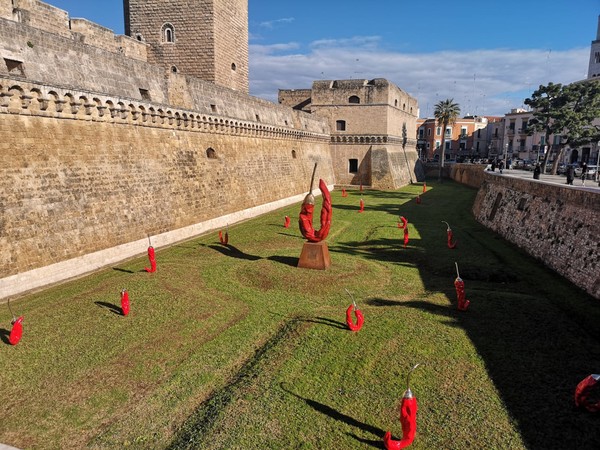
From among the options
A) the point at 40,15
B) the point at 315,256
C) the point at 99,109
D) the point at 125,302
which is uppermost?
the point at 40,15

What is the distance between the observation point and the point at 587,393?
666 centimetres

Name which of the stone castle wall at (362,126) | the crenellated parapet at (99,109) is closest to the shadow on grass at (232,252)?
the crenellated parapet at (99,109)

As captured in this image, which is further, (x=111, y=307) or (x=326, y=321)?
(x=111, y=307)

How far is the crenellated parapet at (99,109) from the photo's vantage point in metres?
11.9

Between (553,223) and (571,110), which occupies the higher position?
(571,110)

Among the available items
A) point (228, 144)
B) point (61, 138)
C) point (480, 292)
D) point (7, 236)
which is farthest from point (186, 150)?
point (480, 292)

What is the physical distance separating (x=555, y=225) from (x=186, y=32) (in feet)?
79.9

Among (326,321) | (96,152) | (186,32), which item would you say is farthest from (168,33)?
→ (326,321)

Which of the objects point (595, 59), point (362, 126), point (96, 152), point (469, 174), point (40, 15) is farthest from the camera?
point (595, 59)

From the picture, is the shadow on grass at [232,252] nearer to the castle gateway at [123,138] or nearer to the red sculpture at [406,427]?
the castle gateway at [123,138]

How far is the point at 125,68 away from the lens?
16.1 meters

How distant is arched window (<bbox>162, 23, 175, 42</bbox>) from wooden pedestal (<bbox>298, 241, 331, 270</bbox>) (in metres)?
20.6

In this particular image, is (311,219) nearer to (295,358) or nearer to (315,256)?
(315,256)

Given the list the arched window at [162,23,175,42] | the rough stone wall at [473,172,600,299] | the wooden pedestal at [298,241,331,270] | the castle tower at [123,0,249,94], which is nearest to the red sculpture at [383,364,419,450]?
the wooden pedestal at [298,241,331,270]
